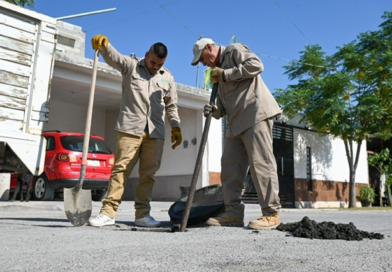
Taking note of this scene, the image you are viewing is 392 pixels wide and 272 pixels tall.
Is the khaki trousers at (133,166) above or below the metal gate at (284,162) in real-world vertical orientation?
below

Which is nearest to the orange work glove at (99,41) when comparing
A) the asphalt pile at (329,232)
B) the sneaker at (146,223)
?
the sneaker at (146,223)

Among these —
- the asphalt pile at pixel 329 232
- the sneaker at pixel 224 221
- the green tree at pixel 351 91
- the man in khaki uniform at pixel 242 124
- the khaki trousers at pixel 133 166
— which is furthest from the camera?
the green tree at pixel 351 91

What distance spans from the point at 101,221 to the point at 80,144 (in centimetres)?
653

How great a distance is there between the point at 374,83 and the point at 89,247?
1534 cm

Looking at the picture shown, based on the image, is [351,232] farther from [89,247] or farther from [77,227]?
[77,227]

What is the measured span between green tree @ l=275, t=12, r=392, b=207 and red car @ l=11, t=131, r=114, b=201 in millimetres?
8528

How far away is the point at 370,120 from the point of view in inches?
637

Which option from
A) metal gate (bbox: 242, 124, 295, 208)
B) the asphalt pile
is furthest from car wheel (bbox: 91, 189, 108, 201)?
the asphalt pile

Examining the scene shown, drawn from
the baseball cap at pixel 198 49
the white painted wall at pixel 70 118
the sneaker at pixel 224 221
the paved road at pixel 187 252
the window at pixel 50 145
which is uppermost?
the white painted wall at pixel 70 118

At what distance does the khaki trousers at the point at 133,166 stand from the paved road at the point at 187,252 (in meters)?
0.60

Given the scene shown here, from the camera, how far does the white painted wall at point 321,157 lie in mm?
19016

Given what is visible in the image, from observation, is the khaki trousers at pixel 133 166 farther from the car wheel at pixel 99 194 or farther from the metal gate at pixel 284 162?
the metal gate at pixel 284 162

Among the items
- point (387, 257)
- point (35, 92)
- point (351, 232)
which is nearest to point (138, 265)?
point (387, 257)

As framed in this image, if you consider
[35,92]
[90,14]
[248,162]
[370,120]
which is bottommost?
[248,162]
